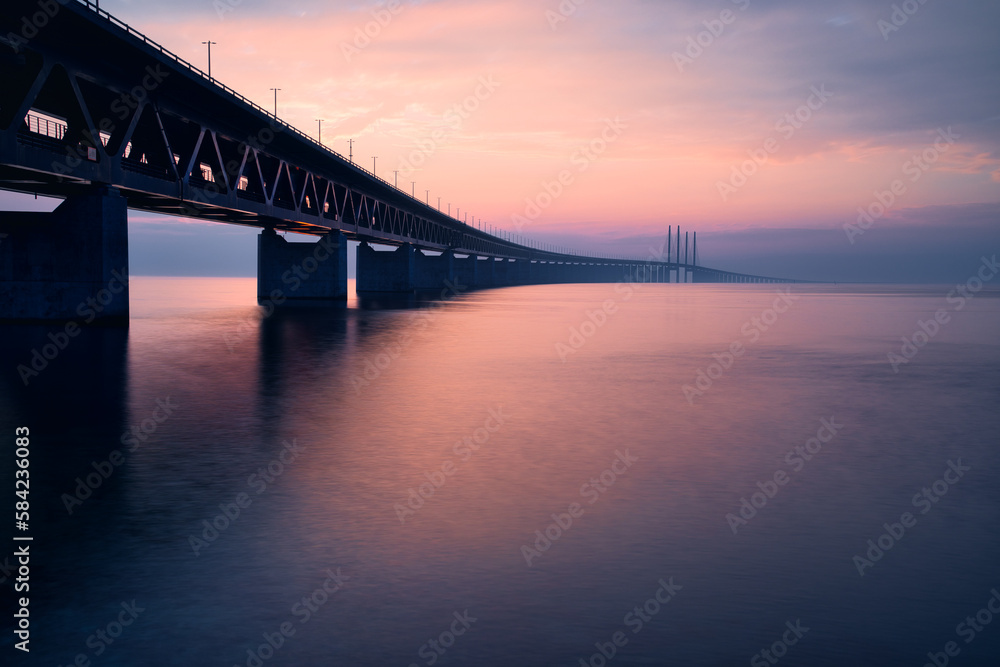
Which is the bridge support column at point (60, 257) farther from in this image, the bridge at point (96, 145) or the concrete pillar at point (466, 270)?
the concrete pillar at point (466, 270)

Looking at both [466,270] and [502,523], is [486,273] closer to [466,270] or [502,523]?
[466,270]

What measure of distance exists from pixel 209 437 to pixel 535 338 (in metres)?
24.4

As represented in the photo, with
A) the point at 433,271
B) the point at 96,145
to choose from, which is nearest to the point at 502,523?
the point at 96,145

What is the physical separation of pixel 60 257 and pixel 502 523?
3236 centimetres

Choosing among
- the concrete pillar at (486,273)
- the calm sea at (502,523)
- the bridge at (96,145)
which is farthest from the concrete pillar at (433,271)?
the calm sea at (502,523)

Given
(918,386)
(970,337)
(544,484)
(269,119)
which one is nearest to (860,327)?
(970,337)

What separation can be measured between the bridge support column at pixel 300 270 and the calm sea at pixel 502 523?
54.0 metres

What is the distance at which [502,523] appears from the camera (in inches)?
341

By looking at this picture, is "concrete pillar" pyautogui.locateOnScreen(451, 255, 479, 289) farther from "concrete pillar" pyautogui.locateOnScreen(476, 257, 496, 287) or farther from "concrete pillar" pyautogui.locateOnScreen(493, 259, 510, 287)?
"concrete pillar" pyautogui.locateOnScreen(493, 259, 510, 287)

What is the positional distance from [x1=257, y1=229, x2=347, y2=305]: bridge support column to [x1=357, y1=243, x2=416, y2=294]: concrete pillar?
28.7 meters

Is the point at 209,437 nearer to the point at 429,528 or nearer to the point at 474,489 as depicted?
the point at 474,489

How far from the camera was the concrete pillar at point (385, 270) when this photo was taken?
347ft

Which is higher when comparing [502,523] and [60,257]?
[60,257]

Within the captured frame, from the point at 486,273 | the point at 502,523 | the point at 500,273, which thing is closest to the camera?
the point at 502,523
